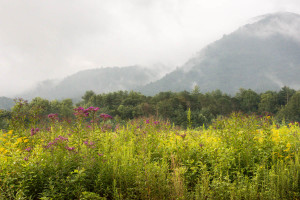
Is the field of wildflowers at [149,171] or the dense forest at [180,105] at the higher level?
the dense forest at [180,105]

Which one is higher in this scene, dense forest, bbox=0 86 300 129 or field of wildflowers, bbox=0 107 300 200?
dense forest, bbox=0 86 300 129

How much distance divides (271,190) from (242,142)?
142cm

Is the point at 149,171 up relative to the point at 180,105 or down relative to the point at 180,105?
down

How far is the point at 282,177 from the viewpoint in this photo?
9.95 ft

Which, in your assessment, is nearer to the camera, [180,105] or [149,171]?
[149,171]

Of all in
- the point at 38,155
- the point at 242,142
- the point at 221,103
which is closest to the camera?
the point at 38,155

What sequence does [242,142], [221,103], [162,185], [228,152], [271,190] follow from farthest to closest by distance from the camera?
[221,103], [242,142], [228,152], [162,185], [271,190]

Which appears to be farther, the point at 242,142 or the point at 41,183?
the point at 242,142

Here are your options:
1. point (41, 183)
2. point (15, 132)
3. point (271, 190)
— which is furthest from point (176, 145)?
point (15, 132)

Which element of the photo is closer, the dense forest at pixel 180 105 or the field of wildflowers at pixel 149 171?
the field of wildflowers at pixel 149 171

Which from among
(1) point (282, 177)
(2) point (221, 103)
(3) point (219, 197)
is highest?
(2) point (221, 103)

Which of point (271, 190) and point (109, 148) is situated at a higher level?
point (109, 148)

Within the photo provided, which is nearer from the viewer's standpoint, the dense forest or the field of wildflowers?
the field of wildflowers

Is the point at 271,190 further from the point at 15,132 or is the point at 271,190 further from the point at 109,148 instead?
the point at 15,132
